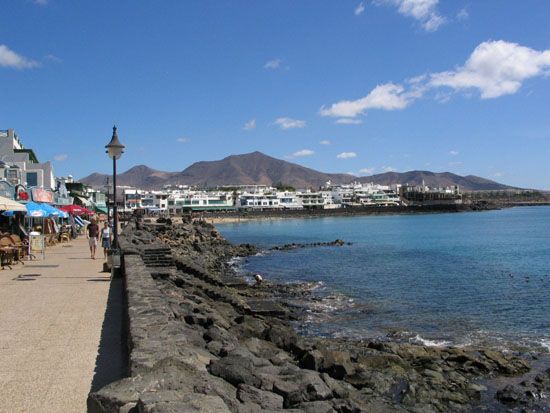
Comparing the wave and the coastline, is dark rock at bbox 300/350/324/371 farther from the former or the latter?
the coastline

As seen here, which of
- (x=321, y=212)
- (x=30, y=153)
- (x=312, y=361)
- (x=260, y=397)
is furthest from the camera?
(x=321, y=212)

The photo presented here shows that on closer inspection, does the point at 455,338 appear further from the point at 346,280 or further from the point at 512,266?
the point at 512,266

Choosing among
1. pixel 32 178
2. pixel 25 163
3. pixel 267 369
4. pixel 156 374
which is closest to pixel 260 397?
pixel 156 374

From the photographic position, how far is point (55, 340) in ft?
25.9

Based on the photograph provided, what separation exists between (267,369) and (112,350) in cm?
210

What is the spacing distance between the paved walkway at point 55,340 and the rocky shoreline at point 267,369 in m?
0.61

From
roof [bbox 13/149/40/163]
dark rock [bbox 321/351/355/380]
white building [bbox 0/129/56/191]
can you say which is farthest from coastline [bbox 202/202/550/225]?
dark rock [bbox 321/351/355/380]

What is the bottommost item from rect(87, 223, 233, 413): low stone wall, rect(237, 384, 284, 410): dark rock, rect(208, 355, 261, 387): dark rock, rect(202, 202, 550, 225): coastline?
rect(202, 202, 550, 225): coastline

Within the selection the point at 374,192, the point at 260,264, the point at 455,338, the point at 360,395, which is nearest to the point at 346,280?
the point at 260,264

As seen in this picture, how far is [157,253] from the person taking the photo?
18.1 meters

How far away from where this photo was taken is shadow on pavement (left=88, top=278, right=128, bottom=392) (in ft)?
20.8

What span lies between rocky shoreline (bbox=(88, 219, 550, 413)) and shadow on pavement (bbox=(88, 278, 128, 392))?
0.43 metres

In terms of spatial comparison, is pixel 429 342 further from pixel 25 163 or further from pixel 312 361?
pixel 25 163

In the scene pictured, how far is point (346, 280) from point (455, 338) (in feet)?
41.1
